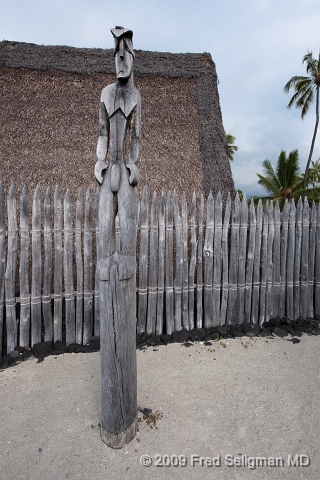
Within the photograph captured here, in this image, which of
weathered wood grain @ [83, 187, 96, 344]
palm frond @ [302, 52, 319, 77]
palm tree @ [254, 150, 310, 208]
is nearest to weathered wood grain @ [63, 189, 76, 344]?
weathered wood grain @ [83, 187, 96, 344]

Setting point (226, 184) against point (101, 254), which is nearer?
point (101, 254)

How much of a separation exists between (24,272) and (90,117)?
120 inches

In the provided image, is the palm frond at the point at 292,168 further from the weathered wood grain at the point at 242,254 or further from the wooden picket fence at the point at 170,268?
the weathered wood grain at the point at 242,254

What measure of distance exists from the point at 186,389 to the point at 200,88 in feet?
17.0

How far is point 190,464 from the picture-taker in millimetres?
2018

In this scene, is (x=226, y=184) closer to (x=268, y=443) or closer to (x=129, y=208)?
(x=129, y=208)

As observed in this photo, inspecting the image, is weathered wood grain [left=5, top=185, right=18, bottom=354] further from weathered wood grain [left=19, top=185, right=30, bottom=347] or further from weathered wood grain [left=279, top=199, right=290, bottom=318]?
weathered wood grain [left=279, top=199, right=290, bottom=318]

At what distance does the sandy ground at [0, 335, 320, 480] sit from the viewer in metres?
1.99

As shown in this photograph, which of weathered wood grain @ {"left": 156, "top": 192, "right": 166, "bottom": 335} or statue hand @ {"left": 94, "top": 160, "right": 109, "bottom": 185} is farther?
weathered wood grain @ {"left": 156, "top": 192, "right": 166, "bottom": 335}

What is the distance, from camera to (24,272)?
133 inches

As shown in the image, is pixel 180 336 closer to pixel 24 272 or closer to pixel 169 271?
pixel 169 271

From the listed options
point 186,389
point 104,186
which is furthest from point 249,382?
point 104,186

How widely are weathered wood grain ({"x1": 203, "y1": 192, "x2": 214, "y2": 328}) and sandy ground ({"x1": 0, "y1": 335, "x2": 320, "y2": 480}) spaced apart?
21.9 inches

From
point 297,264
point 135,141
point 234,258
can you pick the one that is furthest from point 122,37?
point 297,264
